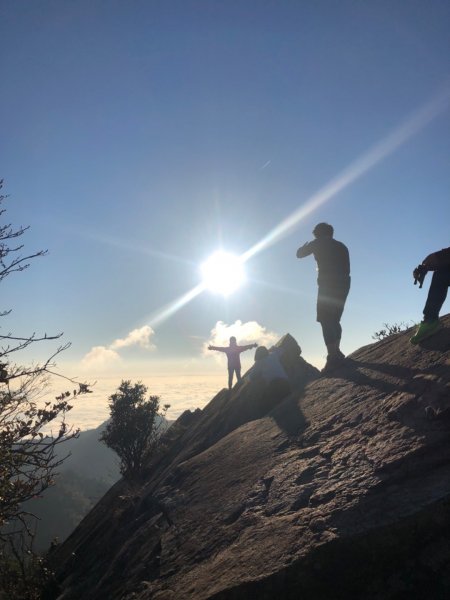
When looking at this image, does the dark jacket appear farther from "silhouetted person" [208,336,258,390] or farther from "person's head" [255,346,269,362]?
"silhouetted person" [208,336,258,390]

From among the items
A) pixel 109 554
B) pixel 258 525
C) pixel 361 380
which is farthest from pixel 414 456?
pixel 109 554

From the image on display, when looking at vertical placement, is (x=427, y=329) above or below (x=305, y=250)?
below

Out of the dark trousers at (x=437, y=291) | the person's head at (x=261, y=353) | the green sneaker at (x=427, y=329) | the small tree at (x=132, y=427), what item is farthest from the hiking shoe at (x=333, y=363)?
the small tree at (x=132, y=427)

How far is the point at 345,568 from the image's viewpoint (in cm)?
288

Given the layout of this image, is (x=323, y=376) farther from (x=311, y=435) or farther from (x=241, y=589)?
(x=241, y=589)

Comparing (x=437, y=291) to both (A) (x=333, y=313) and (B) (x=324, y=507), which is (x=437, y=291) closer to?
(A) (x=333, y=313)

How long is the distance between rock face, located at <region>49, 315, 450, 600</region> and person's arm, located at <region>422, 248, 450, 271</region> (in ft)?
3.50

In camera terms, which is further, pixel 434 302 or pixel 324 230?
pixel 324 230

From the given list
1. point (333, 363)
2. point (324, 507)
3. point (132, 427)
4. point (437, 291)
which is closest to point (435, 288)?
point (437, 291)

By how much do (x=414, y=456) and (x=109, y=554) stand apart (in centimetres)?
683

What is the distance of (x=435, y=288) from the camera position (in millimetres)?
5668

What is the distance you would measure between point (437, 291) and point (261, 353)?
10.7 meters

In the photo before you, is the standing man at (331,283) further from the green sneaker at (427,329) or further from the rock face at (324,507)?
the green sneaker at (427,329)

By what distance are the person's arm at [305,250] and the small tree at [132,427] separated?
20.4m
